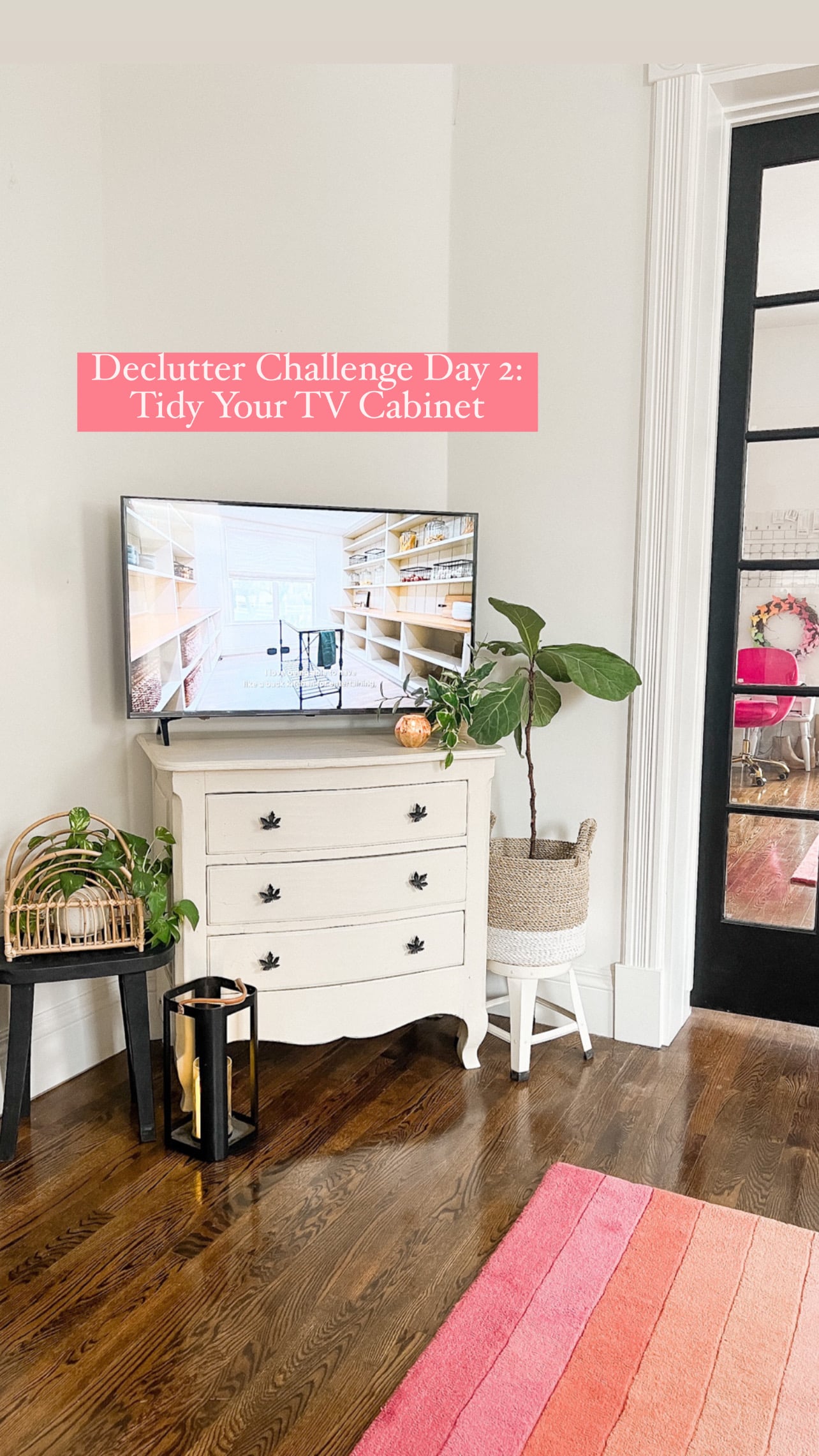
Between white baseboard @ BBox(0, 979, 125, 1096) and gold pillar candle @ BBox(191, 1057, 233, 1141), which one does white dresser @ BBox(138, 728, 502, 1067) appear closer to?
gold pillar candle @ BBox(191, 1057, 233, 1141)

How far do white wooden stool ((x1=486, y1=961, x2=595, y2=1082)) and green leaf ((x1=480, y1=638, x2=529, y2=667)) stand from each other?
30.2 inches

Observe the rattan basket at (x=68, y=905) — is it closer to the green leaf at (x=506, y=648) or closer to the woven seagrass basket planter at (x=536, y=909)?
the woven seagrass basket planter at (x=536, y=909)

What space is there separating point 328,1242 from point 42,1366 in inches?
20.2

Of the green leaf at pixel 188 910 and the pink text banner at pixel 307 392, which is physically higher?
the pink text banner at pixel 307 392

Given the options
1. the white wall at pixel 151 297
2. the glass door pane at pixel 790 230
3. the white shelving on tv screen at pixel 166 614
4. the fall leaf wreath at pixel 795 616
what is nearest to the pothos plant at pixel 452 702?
the white shelving on tv screen at pixel 166 614

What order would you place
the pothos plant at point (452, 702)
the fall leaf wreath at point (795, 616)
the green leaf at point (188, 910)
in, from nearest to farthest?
the green leaf at point (188, 910), the pothos plant at point (452, 702), the fall leaf wreath at point (795, 616)

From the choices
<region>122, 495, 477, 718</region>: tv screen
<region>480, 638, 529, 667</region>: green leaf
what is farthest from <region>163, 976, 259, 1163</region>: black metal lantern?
<region>480, 638, 529, 667</region>: green leaf

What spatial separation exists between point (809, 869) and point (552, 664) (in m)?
0.90

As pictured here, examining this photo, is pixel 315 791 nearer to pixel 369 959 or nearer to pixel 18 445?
pixel 369 959

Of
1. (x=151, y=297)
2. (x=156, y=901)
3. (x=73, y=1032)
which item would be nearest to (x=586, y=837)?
(x=156, y=901)

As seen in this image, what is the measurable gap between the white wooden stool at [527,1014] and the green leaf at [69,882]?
1028 millimetres

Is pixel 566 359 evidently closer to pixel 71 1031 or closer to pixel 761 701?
pixel 761 701

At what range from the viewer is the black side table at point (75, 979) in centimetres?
214

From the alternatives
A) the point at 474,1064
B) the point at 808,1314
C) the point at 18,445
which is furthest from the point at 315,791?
the point at 808,1314
